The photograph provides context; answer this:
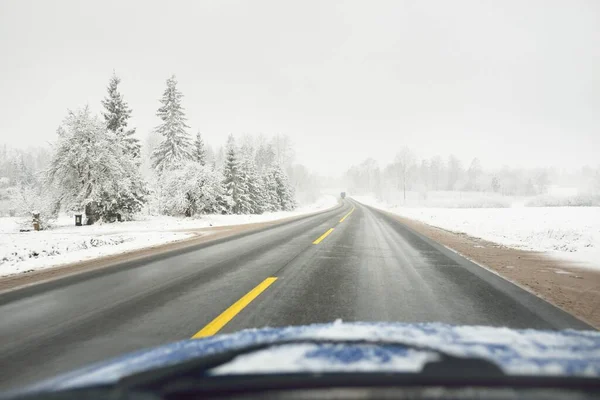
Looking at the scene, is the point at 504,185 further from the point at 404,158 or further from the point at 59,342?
the point at 59,342

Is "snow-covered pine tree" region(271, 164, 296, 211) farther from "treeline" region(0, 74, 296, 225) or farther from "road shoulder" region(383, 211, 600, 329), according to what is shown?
"road shoulder" region(383, 211, 600, 329)

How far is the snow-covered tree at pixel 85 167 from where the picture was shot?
18.7 meters

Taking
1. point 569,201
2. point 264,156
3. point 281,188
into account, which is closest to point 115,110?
point 281,188

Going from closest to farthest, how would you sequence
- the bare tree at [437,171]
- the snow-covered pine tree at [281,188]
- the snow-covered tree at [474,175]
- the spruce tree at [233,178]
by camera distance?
the spruce tree at [233,178] → the snow-covered pine tree at [281,188] → the snow-covered tree at [474,175] → the bare tree at [437,171]

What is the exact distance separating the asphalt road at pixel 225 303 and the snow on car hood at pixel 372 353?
1.62 m

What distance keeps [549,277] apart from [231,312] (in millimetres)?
Result: 6087

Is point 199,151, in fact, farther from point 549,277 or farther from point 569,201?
point 569,201

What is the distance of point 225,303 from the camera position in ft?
13.1

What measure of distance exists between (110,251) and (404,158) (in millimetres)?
68199

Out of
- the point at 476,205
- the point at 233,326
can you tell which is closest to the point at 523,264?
the point at 233,326

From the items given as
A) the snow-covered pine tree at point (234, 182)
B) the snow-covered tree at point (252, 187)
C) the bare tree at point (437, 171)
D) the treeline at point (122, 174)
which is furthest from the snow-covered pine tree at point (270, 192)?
the bare tree at point (437, 171)

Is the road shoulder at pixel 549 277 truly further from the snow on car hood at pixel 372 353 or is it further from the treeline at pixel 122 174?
the treeline at pixel 122 174

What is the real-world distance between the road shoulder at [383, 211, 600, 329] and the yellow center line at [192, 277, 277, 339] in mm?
4162

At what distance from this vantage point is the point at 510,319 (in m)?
3.41
